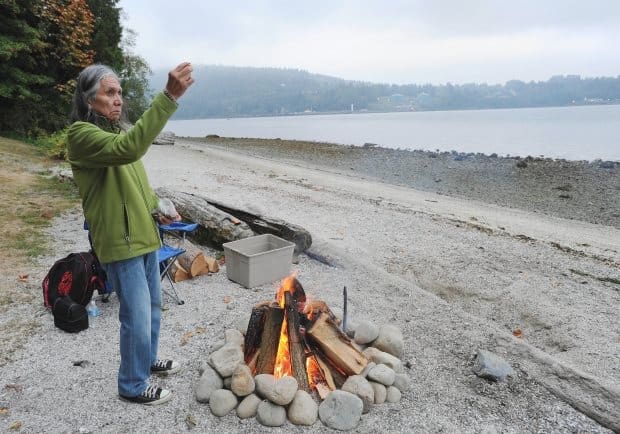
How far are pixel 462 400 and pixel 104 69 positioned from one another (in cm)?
347

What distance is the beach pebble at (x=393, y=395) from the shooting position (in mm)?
3549

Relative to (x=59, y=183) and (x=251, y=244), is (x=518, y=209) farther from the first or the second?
(x=59, y=183)

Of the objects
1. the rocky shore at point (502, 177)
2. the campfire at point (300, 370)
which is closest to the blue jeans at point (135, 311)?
the campfire at point (300, 370)

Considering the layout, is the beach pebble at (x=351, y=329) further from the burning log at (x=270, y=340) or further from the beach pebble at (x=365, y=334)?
the burning log at (x=270, y=340)

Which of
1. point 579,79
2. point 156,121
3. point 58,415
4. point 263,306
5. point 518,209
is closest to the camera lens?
point 156,121

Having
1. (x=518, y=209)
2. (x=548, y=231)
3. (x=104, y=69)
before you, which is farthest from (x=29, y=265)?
(x=518, y=209)

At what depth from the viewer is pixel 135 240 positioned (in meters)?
2.87

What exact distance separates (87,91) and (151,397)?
7.17 feet

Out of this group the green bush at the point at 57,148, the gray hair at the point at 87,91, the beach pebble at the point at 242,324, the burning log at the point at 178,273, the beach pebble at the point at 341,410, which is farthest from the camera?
the green bush at the point at 57,148

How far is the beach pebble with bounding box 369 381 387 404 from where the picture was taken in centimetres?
351

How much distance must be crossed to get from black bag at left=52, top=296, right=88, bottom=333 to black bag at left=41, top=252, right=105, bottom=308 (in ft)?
0.53

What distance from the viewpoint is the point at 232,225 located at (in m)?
6.64

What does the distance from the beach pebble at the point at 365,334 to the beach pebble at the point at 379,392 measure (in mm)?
610

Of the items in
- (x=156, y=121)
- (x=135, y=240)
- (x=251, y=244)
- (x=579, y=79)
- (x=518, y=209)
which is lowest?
(x=518, y=209)
